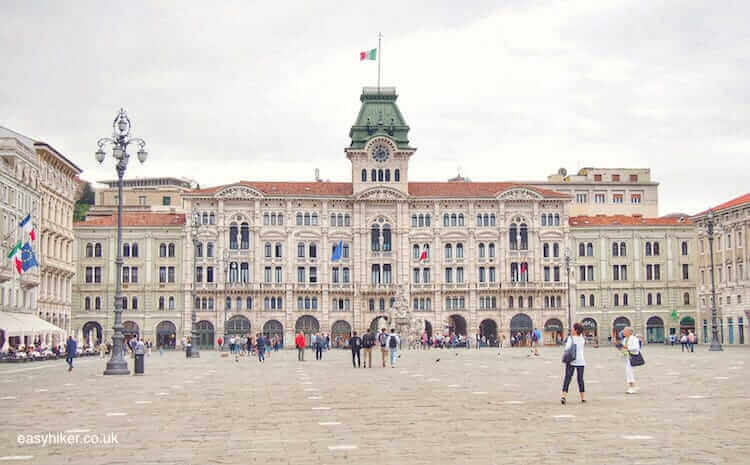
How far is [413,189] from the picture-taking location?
10275 cm

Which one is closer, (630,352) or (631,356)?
(631,356)

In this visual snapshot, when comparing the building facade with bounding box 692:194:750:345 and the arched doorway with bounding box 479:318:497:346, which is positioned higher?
the building facade with bounding box 692:194:750:345

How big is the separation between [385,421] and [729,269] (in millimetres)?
80510

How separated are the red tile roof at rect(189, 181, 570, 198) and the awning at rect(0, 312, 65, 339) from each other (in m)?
40.4

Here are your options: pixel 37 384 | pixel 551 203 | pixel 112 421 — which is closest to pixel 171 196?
pixel 551 203

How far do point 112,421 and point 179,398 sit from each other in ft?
19.5

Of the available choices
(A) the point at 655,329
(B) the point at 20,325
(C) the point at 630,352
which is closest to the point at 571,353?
(C) the point at 630,352

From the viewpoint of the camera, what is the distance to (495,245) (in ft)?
335

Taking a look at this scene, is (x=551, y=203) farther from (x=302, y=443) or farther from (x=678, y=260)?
(x=302, y=443)

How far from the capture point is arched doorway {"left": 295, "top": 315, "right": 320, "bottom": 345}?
99312 mm

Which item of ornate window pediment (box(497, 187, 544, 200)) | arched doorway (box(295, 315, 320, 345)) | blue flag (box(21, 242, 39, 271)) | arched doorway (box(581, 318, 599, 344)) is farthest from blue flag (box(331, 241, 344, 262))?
blue flag (box(21, 242, 39, 271))

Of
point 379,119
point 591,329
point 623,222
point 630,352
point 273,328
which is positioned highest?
point 379,119

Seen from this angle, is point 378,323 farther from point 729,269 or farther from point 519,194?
point 729,269

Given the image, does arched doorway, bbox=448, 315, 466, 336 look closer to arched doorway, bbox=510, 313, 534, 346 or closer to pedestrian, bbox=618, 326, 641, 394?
arched doorway, bbox=510, 313, 534, 346
